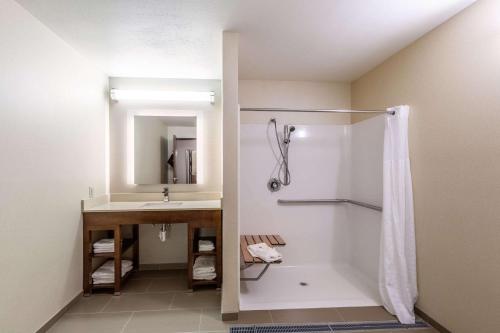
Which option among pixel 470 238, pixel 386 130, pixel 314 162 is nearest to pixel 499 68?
pixel 386 130

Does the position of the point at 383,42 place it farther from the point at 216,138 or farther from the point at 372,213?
the point at 216,138

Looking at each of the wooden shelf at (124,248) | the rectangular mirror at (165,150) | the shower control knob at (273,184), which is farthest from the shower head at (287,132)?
the wooden shelf at (124,248)

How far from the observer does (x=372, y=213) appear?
280cm

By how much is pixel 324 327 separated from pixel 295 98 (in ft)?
8.41

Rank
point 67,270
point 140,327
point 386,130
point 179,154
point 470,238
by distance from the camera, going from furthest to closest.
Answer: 1. point 179,154
2. point 386,130
3. point 67,270
4. point 140,327
5. point 470,238

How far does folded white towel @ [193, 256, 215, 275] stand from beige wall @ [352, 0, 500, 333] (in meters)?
1.97

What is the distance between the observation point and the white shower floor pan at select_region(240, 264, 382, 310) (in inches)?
91.0

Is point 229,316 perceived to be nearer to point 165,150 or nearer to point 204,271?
point 204,271

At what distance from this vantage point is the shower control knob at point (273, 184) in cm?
316

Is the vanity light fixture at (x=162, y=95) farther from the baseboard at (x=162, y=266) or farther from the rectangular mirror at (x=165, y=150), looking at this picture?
the baseboard at (x=162, y=266)

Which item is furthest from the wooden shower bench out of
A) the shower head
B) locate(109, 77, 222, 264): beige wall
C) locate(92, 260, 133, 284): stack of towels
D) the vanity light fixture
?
the vanity light fixture

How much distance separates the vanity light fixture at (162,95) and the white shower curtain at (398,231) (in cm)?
211

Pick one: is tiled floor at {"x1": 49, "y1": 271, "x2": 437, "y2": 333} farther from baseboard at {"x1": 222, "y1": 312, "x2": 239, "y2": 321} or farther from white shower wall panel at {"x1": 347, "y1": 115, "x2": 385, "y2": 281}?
white shower wall panel at {"x1": 347, "y1": 115, "x2": 385, "y2": 281}

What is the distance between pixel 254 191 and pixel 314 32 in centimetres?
191
